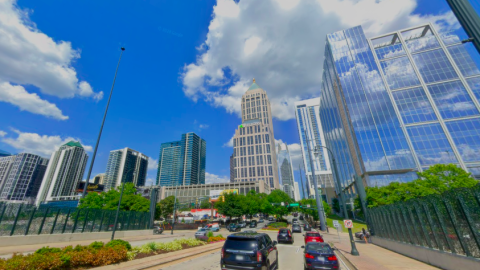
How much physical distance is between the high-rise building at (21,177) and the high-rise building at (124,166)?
48011 mm

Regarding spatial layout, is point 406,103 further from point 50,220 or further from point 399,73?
point 50,220

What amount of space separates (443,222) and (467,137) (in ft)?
217

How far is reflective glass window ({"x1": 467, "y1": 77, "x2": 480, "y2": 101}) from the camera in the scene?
56969 millimetres

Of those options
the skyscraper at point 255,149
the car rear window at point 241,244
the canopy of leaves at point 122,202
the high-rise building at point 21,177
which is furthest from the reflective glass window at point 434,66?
the high-rise building at point 21,177

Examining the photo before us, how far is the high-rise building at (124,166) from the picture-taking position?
577 ft

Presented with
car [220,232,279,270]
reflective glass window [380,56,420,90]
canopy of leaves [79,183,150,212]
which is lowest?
car [220,232,279,270]

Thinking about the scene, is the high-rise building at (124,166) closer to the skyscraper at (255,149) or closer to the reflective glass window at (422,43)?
the skyscraper at (255,149)

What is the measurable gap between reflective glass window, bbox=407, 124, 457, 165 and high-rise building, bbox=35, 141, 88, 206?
7745 inches

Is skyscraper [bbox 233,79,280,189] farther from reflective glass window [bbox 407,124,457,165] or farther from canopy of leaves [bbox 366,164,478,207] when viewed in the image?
canopy of leaves [bbox 366,164,478,207]

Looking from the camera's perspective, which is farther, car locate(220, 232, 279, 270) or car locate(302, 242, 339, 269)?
car locate(302, 242, 339, 269)

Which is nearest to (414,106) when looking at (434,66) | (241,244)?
(434,66)

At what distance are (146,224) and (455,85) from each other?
94.7 meters

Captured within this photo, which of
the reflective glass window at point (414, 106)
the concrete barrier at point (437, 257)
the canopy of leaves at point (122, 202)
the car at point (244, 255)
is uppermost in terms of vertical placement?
the reflective glass window at point (414, 106)

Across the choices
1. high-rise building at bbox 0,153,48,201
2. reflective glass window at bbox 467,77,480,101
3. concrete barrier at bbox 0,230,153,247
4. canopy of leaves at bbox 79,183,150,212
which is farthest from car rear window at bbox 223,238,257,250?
high-rise building at bbox 0,153,48,201
